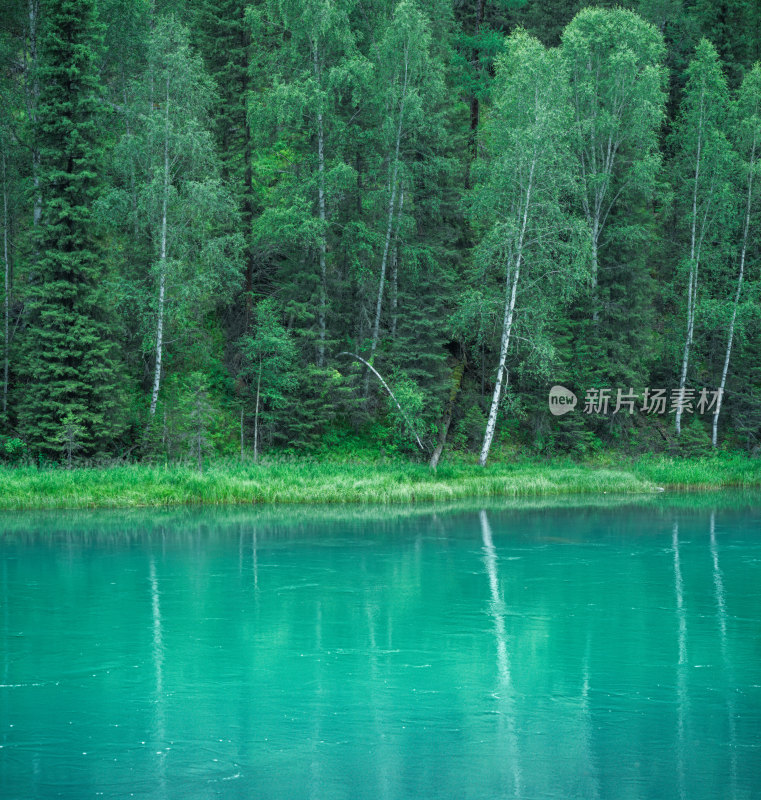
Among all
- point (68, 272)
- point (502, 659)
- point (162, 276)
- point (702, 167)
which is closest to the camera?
point (502, 659)

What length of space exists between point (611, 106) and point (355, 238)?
11851mm

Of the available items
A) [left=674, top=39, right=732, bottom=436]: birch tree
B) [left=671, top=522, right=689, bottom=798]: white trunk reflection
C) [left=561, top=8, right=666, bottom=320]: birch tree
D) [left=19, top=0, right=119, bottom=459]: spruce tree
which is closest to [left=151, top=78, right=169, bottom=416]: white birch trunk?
[left=19, top=0, right=119, bottom=459]: spruce tree

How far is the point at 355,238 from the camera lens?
3428cm

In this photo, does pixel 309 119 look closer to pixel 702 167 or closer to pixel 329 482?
pixel 329 482

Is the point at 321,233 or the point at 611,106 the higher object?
the point at 611,106

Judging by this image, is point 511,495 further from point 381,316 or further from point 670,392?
point 670,392

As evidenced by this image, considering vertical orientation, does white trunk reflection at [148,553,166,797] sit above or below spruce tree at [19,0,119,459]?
below

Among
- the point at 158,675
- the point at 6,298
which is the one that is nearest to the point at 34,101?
the point at 6,298

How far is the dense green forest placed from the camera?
96.5 feet

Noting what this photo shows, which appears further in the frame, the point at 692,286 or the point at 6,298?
the point at 692,286

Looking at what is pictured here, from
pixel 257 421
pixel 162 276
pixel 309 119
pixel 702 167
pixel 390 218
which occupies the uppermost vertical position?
pixel 309 119

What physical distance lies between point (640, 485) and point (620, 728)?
2214 cm

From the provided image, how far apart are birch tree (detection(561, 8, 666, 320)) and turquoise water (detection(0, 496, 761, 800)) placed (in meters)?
17.4

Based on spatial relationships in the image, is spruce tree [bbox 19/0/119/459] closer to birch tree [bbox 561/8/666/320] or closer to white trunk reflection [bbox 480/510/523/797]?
white trunk reflection [bbox 480/510/523/797]
